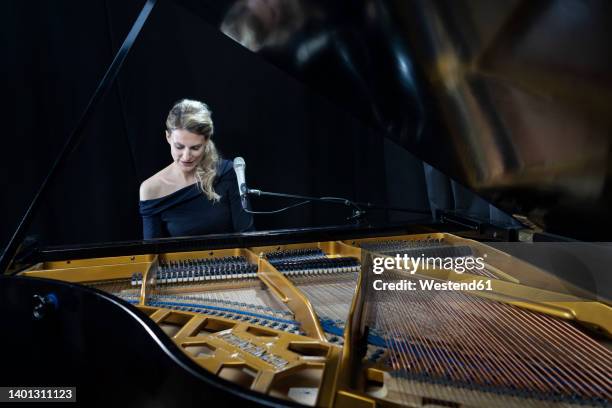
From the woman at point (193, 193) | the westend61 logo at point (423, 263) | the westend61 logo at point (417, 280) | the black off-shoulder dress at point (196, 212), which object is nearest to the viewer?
the westend61 logo at point (417, 280)

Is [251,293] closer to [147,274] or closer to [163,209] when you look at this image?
[147,274]

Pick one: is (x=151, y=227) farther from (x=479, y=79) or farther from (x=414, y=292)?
(x=479, y=79)

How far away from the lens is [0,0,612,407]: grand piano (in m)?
0.83

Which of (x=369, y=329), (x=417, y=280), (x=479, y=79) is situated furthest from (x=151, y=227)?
(x=479, y=79)

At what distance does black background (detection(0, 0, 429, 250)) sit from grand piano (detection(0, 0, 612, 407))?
80.2 inches

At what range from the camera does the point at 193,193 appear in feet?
11.1

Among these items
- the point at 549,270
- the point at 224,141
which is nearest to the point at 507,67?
the point at 549,270

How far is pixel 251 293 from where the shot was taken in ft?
5.62

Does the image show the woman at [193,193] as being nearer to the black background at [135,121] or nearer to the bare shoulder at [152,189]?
the bare shoulder at [152,189]

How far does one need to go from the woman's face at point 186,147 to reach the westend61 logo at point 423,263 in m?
1.97

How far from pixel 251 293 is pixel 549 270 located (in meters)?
1.10

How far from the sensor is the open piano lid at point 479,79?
0.76 m

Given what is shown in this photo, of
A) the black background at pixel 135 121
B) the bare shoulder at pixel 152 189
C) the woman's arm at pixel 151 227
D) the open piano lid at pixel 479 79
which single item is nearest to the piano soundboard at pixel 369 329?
the open piano lid at pixel 479 79

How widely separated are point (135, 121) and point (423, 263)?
300 cm
